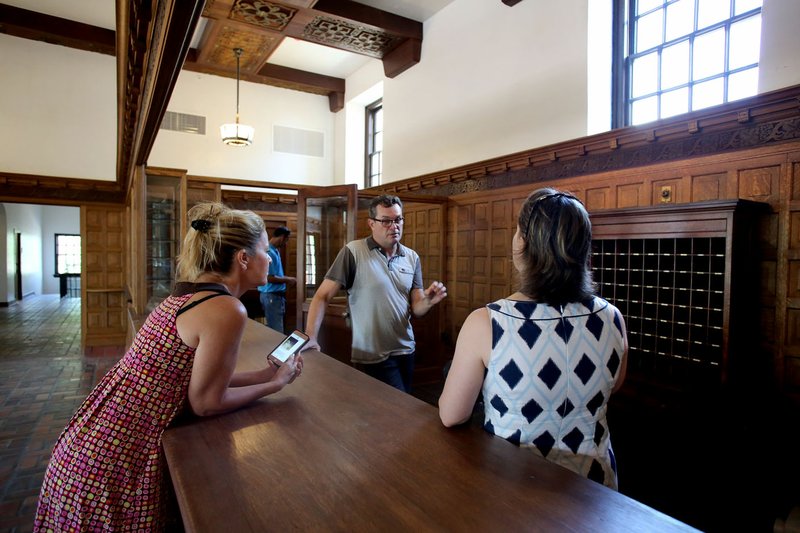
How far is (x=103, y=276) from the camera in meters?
7.93

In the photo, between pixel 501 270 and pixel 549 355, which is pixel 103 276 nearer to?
pixel 501 270

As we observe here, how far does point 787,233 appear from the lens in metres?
3.04

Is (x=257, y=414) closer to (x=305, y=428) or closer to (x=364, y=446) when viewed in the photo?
(x=305, y=428)

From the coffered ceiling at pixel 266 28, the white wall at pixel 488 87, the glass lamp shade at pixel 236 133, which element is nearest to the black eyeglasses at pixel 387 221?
the white wall at pixel 488 87

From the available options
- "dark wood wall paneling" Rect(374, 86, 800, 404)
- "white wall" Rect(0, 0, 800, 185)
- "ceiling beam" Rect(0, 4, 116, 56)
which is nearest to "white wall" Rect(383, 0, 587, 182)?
"white wall" Rect(0, 0, 800, 185)

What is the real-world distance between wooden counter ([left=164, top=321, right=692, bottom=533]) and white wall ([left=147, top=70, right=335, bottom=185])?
7.95 meters

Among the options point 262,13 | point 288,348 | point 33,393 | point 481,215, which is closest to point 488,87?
point 481,215

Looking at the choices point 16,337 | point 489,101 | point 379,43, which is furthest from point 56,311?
point 489,101

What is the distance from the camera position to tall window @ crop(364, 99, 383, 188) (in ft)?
28.6

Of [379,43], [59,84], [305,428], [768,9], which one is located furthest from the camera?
[59,84]

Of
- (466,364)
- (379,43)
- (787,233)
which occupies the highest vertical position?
(379,43)

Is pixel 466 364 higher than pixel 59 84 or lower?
lower

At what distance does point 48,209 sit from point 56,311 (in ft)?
27.3

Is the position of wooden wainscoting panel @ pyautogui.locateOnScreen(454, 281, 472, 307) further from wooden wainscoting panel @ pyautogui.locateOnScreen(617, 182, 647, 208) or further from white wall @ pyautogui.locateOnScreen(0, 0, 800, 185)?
wooden wainscoting panel @ pyautogui.locateOnScreen(617, 182, 647, 208)
